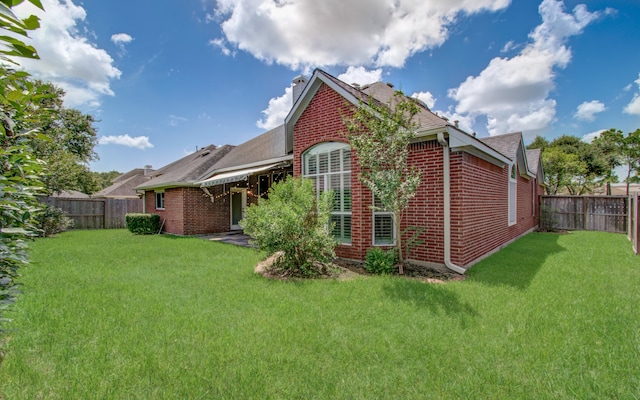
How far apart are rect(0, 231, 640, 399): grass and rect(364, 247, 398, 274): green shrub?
636 mm

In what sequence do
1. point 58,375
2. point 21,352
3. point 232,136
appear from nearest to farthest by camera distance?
point 58,375 → point 21,352 → point 232,136

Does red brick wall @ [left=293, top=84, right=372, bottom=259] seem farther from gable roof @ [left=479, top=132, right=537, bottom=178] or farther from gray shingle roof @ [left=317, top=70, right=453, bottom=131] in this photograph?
gable roof @ [left=479, top=132, right=537, bottom=178]

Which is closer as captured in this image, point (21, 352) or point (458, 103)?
point (21, 352)

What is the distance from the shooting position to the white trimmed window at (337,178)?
1000 cm

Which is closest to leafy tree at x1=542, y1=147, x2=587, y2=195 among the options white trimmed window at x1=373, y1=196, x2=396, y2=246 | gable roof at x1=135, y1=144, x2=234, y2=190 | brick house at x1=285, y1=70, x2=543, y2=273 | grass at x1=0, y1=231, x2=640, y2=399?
brick house at x1=285, y1=70, x2=543, y2=273

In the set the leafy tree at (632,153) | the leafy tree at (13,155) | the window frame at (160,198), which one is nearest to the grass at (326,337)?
the leafy tree at (13,155)

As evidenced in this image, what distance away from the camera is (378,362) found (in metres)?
3.92

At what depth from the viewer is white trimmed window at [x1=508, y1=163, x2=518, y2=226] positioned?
45.5 feet

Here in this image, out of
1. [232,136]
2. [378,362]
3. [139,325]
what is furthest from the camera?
[232,136]

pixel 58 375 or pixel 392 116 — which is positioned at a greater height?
pixel 392 116

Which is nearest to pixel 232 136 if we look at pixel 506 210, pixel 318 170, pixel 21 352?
pixel 318 170

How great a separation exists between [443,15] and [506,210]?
8617mm

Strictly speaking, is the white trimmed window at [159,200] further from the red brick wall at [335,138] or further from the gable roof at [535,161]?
the gable roof at [535,161]

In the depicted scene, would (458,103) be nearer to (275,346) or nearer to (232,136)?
(232,136)
